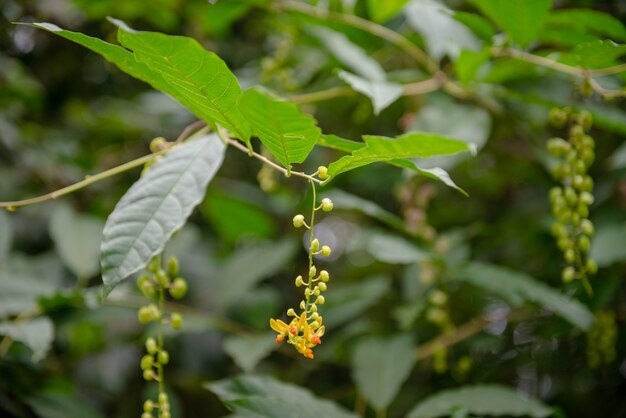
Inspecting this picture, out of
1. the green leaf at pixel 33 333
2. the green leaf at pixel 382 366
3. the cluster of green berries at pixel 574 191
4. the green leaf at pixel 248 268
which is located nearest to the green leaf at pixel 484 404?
the green leaf at pixel 382 366

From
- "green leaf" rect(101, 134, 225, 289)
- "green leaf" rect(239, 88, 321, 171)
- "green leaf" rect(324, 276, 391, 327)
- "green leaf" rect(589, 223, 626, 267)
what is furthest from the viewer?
"green leaf" rect(324, 276, 391, 327)

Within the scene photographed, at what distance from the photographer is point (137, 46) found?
2.04 ft

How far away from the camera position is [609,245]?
1160 mm

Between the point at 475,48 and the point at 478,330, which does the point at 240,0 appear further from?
the point at 478,330

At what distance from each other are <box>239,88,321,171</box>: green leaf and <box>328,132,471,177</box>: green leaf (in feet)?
0.16

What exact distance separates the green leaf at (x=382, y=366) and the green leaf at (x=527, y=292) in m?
0.21

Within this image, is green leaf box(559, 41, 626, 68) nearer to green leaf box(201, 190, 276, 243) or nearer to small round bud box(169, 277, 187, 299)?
small round bud box(169, 277, 187, 299)

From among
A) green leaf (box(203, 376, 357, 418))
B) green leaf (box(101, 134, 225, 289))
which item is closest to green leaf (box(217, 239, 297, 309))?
green leaf (box(203, 376, 357, 418))

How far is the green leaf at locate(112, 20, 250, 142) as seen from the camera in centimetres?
61

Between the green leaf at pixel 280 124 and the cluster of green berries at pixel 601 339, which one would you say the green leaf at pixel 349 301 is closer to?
the cluster of green berries at pixel 601 339

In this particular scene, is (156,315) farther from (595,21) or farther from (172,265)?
(595,21)

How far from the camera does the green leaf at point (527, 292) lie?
1.14 meters

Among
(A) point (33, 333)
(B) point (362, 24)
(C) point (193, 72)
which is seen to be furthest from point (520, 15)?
(A) point (33, 333)

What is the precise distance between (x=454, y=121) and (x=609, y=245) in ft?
1.31
